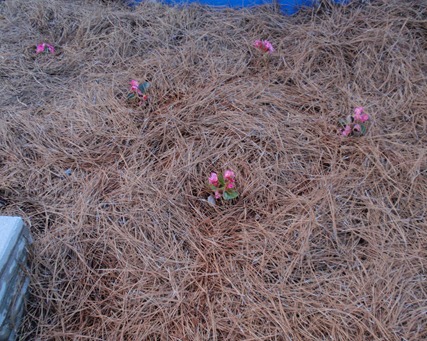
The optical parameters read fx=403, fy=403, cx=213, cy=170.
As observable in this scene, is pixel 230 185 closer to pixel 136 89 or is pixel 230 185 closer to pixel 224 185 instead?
pixel 224 185

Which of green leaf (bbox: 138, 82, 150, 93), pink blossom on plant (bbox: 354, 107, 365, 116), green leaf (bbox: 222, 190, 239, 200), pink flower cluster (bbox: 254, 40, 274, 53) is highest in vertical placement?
green leaf (bbox: 138, 82, 150, 93)

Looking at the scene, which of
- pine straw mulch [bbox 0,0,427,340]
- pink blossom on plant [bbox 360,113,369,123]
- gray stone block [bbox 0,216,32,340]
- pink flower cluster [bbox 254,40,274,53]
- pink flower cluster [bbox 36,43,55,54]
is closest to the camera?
gray stone block [bbox 0,216,32,340]

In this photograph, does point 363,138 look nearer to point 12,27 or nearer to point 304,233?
point 304,233

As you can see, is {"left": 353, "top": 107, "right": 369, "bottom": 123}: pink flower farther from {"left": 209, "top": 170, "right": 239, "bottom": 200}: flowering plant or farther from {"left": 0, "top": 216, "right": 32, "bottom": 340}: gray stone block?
{"left": 0, "top": 216, "right": 32, "bottom": 340}: gray stone block

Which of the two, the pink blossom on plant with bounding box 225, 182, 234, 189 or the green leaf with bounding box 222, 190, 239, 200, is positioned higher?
the pink blossom on plant with bounding box 225, 182, 234, 189

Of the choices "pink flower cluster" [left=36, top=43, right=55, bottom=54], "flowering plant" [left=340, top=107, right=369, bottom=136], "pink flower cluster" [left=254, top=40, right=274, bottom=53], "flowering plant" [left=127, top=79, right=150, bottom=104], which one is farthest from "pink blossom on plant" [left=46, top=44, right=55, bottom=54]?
"flowering plant" [left=340, top=107, right=369, bottom=136]

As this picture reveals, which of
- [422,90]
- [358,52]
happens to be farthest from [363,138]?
[358,52]

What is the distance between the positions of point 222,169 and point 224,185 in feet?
0.44

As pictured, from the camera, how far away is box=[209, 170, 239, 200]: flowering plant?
1.59 metres

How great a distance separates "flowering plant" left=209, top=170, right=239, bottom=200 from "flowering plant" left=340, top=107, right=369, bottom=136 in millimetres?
574

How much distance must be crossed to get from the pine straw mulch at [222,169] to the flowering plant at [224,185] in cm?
7

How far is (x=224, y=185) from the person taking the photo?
161 centimetres

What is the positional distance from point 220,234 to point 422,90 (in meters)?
1.27

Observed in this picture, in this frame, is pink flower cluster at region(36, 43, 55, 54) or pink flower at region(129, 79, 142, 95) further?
pink flower cluster at region(36, 43, 55, 54)
